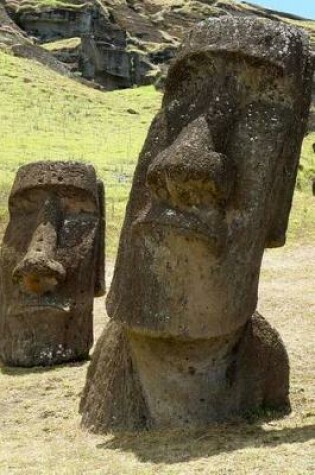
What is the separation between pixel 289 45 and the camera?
202 inches

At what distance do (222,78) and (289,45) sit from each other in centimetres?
44

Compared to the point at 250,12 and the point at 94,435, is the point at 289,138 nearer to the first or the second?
the point at 94,435

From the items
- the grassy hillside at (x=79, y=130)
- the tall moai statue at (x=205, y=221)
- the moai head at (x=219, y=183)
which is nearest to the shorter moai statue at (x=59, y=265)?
the tall moai statue at (x=205, y=221)

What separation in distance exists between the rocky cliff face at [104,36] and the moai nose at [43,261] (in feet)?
127

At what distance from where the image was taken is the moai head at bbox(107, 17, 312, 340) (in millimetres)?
5051

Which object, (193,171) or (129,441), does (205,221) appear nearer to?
(193,171)

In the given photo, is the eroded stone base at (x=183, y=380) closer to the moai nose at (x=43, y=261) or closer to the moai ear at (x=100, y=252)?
the moai nose at (x=43, y=261)

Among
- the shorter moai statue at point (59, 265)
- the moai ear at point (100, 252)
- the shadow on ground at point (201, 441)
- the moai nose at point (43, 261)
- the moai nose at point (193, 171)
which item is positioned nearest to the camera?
the shadow on ground at point (201, 441)

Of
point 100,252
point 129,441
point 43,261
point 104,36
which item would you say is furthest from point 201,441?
point 104,36

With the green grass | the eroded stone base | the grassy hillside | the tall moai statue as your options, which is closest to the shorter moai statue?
the eroded stone base

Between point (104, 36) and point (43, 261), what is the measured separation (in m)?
46.8

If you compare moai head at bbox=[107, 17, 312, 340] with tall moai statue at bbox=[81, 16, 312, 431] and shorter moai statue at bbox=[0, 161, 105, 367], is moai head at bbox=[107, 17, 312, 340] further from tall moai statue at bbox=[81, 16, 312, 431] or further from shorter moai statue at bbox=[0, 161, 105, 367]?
shorter moai statue at bbox=[0, 161, 105, 367]

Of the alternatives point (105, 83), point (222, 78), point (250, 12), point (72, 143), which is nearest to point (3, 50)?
point (105, 83)

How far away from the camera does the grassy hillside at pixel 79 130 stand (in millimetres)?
18391
